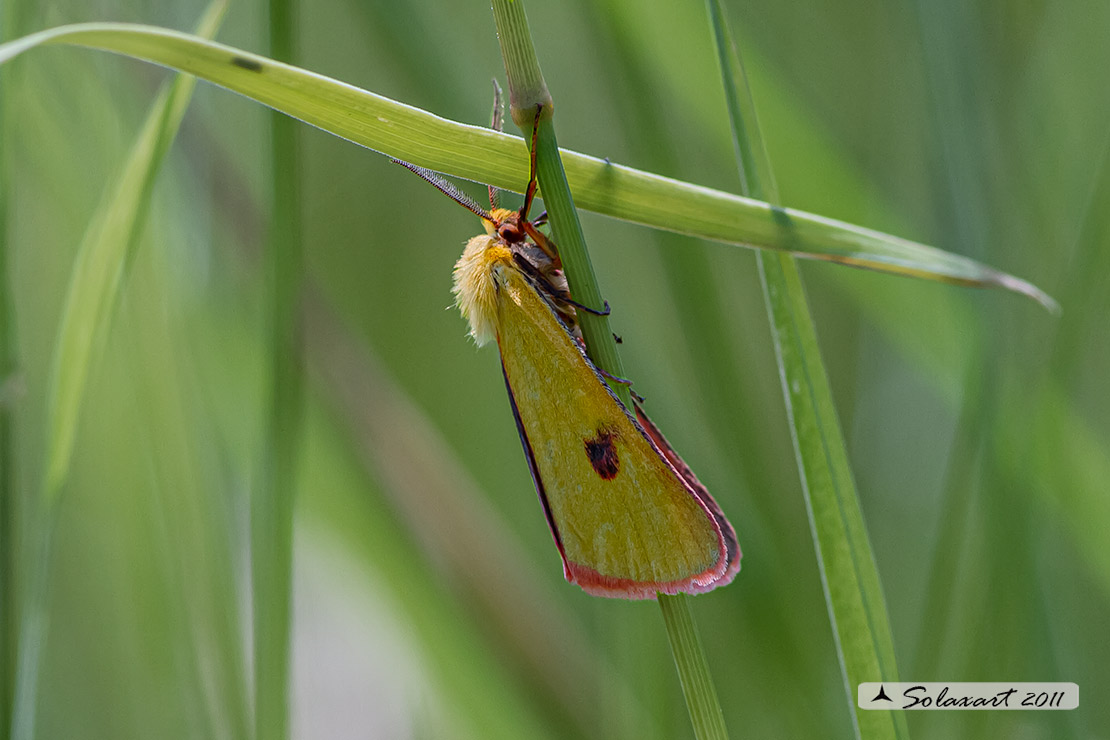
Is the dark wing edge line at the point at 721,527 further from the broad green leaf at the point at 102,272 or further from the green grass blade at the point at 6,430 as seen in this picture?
the green grass blade at the point at 6,430

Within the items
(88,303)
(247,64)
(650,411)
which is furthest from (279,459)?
(650,411)

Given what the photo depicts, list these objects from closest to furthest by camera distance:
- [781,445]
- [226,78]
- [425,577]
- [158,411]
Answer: [226,78] < [158,411] < [425,577] < [781,445]

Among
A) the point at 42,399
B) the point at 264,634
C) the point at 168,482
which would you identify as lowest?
the point at 264,634

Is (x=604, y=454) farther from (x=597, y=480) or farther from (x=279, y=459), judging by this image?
(x=279, y=459)

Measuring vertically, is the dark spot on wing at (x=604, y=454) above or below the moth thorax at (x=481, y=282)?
below

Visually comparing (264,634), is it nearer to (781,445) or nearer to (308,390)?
(308,390)

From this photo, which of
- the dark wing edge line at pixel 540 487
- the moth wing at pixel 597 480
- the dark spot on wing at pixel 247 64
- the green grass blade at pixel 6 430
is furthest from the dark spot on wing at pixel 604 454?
the green grass blade at pixel 6 430

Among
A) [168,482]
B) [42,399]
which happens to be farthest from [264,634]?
[42,399]
